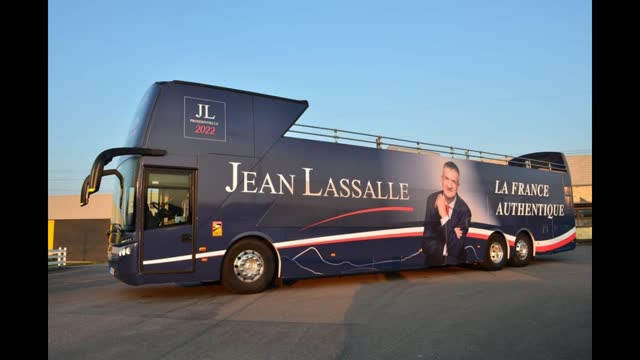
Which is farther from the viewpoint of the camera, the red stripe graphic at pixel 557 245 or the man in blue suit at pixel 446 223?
the red stripe graphic at pixel 557 245

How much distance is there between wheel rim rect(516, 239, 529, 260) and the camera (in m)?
16.3

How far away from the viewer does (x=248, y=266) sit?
33.3ft

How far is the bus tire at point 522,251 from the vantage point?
16.1 metres

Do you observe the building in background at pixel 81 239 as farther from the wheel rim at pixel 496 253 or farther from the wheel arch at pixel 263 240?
the wheel rim at pixel 496 253

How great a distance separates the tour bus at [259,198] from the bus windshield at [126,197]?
0.08 feet

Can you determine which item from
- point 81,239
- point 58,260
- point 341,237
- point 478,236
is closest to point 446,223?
point 478,236

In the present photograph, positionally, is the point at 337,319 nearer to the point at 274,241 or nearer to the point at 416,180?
the point at 274,241

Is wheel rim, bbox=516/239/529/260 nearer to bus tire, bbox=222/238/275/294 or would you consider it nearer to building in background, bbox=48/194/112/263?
bus tire, bbox=222/238/275/294

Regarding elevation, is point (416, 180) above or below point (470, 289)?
above

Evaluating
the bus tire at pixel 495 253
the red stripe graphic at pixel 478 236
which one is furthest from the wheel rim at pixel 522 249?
the red stripe graphic at pixel 478 236

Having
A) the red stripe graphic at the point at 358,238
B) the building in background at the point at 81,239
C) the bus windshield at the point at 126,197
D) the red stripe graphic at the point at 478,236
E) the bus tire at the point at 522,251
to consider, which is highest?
the bus windshield at the point at 126,197
